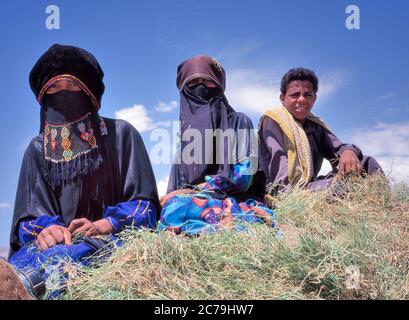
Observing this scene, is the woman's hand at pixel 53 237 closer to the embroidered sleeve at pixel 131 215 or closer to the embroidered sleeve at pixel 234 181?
the embroidered sleeve at pixel 131 215

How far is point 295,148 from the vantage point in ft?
16.3

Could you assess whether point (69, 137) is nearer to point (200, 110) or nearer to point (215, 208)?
point (215, 208)

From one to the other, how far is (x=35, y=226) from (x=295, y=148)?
2.82m

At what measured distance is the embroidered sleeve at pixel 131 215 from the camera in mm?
3084

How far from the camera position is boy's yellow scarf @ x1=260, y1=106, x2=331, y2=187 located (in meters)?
4.81

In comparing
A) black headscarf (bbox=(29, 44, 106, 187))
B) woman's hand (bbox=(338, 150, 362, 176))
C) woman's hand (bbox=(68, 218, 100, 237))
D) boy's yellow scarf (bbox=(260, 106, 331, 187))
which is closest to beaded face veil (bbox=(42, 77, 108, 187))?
black headscarf (bbox=(29, 44, 106, 187))

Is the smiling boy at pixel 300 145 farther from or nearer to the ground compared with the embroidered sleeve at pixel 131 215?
Answer: farther from the ground

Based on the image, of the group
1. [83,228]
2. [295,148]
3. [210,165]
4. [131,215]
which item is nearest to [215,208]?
[210,165]

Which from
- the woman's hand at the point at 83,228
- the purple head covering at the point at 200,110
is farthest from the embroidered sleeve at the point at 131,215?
the purple head covering at the point at 200,110

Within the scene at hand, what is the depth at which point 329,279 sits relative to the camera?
2.38 metres

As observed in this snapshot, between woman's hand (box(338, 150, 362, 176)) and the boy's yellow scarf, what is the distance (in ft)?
0.99

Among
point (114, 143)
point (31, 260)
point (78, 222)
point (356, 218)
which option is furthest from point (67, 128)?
point (356, 218)

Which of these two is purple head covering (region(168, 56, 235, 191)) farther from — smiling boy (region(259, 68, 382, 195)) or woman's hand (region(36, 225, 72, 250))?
woman's hand (region(36, 225, 72, 250))

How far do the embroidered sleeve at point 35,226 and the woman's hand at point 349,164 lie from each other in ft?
9.55
